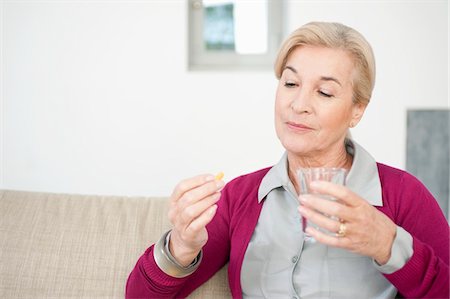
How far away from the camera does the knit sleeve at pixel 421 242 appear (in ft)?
4.59

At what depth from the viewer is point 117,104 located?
10.3ft

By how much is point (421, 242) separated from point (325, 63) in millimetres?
540

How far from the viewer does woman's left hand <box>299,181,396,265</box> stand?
1.21 metres

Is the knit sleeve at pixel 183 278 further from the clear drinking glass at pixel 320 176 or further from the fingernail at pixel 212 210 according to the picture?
the clear drinking glass at pixel 320 176

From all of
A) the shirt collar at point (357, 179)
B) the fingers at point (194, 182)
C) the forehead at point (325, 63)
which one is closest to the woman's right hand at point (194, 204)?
the fingers at point (194, 182)

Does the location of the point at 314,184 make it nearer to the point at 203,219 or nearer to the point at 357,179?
the point at 203,219

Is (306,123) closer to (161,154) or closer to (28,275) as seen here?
(28,275)

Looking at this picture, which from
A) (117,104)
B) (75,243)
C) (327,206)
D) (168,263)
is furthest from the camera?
(117,104)

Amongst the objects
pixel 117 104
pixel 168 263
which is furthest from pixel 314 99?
pixel 117 104

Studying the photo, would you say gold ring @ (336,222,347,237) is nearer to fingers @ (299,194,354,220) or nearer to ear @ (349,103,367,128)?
fingers @ (299,194,354,220)

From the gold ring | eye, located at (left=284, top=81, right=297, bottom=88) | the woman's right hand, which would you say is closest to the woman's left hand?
the gold ring

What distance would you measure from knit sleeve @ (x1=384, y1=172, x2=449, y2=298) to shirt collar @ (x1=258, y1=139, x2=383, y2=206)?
5 cm

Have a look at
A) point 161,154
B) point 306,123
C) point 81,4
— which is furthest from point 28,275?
point 81,4

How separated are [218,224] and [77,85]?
1710mm
